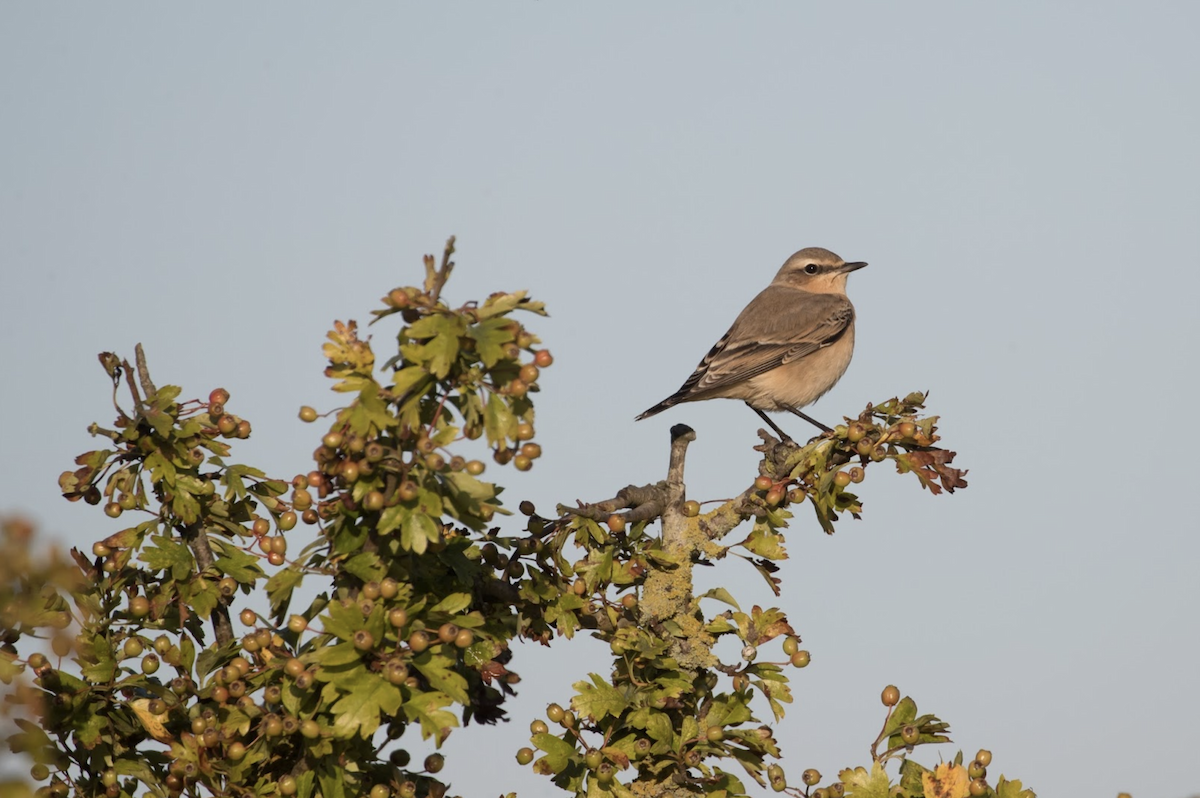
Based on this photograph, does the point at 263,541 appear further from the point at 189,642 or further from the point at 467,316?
the point at 467,316

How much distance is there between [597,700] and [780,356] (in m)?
7.20

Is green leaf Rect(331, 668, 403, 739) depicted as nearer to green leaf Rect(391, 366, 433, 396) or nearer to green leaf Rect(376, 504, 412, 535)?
green leaf Rect(376, 504, 412, 535)

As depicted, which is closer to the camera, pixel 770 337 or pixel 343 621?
pixel 343 621

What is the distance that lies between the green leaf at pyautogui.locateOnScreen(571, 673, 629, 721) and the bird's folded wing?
A: 613cm

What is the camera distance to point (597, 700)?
526 cm

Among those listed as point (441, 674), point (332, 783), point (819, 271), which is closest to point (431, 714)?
point (441, 674)

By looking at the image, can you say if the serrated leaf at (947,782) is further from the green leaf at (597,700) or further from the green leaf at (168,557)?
the green leaf at (168,557)

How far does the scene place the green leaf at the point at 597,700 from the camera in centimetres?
524

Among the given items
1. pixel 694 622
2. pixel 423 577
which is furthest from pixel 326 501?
pixel 694 622

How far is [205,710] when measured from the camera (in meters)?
4.94

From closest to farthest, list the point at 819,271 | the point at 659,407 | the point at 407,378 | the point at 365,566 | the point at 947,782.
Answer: the point at 407,378
the point at 365,566
the point at 947,782
the point at 659,407
the point at 819,271

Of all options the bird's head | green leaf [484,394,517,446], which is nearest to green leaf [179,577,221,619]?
green leaf [484,394,517,446]

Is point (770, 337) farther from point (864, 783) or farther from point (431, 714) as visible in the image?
point (431, 714)

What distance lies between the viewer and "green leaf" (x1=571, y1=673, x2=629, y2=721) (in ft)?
17.2
